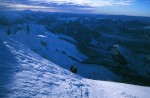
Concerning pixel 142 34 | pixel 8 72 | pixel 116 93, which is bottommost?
pixel 142 34

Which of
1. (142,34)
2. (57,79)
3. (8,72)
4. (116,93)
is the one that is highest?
(8,72)

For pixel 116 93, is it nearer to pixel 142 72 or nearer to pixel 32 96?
pixel 32 96

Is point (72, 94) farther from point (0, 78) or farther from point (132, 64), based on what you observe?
point (132, 64)

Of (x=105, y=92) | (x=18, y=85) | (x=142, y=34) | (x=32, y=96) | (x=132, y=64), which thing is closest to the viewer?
(x=32, y=96)

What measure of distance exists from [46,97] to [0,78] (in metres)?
1.95

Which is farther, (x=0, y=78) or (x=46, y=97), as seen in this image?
(x=0, y=78)

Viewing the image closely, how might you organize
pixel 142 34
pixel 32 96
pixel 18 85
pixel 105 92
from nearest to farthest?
pixel 32 96
pixel 18 85
pixel 105 92
pixel 142 34

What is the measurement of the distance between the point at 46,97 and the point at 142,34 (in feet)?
569

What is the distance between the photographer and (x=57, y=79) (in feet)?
29.4

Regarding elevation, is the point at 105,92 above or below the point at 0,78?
below

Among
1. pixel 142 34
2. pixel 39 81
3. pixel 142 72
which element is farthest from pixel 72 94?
pixel 142 34

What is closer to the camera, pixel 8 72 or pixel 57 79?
pixel 8 72

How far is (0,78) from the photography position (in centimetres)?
729

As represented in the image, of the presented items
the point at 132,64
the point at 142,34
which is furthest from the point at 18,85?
the point at 142,34
